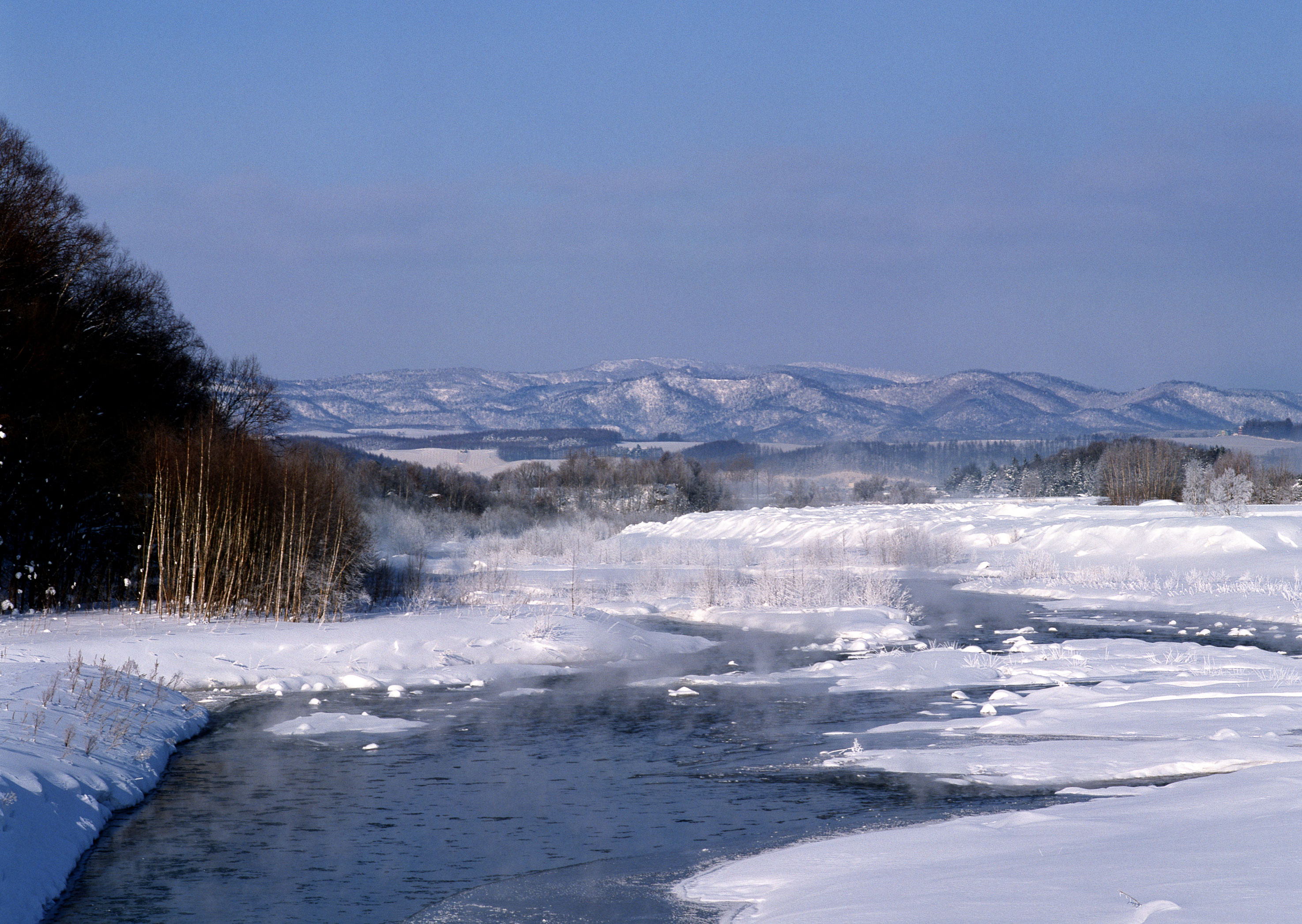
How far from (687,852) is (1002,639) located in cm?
1724

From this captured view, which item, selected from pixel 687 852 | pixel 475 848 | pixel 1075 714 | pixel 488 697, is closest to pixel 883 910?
pixel 687 852

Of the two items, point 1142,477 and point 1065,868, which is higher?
point 1142,477

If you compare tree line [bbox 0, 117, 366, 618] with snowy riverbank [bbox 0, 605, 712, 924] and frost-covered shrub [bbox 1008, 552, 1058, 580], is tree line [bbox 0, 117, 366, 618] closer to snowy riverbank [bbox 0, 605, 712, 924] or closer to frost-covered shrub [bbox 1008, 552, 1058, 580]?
snowy riverbank [bbox 0, 605, 712, 924]

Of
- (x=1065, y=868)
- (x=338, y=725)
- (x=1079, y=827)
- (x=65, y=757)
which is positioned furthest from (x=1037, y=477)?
(x=1065, y=868)

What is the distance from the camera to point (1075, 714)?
1518 centimetres

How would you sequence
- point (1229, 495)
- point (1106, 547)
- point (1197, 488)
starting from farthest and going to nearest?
point (1197, 488) → point (1229, 495) → point (1106, 547)

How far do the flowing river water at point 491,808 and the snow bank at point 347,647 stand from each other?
1.92m

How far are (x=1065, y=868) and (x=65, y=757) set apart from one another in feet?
32.6

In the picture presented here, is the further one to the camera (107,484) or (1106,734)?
(107,484)

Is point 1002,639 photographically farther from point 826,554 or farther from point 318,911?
point 826,554

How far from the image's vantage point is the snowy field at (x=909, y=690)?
7.66 metres

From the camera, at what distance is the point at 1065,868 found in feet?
24.8

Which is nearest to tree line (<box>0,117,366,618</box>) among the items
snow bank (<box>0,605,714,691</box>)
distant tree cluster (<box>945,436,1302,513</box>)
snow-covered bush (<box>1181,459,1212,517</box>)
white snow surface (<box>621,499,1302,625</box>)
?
snow bank (<box>0,605,714,691</box>)

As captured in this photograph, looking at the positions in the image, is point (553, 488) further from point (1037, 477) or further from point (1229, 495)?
point (1229, 495)
